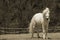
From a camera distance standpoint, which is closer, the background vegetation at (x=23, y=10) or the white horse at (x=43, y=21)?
the white horse at (x=43, y=21)

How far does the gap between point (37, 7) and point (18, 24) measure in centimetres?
198

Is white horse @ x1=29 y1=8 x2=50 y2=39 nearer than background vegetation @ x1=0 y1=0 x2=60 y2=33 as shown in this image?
Yes

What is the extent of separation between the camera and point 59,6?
42.9 ft

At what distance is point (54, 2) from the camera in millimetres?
12977

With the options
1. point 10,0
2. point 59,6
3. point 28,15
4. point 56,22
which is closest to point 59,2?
point 59,6

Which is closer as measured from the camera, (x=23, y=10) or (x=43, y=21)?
(x=43, y=21)

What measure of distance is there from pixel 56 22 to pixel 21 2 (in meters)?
2.56

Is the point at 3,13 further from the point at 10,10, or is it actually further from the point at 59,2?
the point at 59,2

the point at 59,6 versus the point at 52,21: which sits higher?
the point at 59,6

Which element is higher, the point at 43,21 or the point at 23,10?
the point at 23,10

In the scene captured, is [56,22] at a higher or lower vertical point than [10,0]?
lower

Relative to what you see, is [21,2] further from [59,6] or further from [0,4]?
[59,6]

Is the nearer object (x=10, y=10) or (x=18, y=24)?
(x=18, y=24)

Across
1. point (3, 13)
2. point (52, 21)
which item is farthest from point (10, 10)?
point (52, 21)
